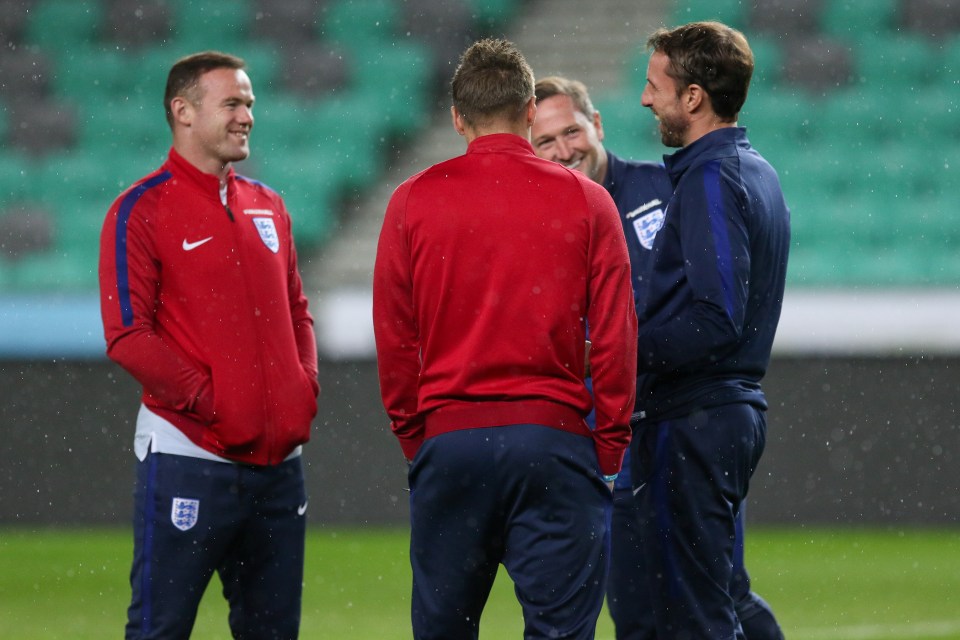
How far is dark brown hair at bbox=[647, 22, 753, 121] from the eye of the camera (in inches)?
139

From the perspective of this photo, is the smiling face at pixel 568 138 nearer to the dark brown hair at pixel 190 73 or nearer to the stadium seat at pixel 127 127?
the dark brown hair at pixel 190 73

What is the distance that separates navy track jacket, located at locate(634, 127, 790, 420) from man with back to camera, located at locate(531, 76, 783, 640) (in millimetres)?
332

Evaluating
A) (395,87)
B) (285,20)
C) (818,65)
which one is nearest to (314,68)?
(285,20)

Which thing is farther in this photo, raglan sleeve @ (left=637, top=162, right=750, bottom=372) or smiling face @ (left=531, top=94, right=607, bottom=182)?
smiling face @ (left=531, top=94, right=607, bottom=182)

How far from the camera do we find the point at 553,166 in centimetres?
318

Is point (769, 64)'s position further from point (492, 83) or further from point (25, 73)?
point (492, 83)

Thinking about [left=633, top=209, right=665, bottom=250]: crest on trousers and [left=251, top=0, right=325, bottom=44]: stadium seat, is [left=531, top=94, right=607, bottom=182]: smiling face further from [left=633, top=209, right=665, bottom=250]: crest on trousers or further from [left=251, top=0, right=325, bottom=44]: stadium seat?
[left=251, top=0, right=325, bottom=44]: stadium seat

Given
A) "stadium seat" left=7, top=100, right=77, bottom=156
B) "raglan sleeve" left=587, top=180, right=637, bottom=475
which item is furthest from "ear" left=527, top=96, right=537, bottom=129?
"stadium seat" left=7, top=100, right=77, bottom=156

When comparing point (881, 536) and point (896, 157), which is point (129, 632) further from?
point (896, 157)

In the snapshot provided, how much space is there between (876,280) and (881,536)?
2.26m

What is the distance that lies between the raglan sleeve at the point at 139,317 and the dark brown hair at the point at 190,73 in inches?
16.0

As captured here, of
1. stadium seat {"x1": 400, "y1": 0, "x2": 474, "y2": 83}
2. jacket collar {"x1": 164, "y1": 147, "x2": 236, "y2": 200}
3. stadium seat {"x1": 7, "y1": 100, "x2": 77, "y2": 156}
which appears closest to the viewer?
jacket collar {"x1": 164, "y1": 147, "x2": 236, "y2": 200}

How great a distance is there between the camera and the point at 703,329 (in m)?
3.38

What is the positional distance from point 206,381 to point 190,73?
0.97 metres
